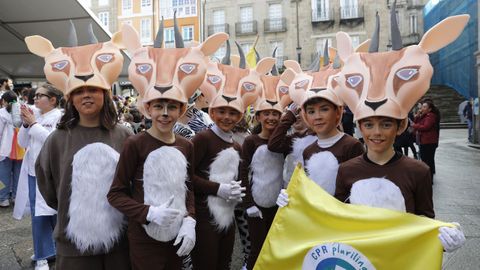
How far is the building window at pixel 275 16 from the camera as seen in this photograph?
2959 centimetres

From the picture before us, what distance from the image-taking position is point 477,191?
7.15 meters

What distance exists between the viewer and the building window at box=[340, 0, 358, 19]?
28.8m

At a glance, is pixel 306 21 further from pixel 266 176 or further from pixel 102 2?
pixel 266 176

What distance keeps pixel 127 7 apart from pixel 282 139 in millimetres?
34263

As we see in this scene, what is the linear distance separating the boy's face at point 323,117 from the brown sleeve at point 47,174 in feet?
5.60

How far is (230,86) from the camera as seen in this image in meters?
3.14

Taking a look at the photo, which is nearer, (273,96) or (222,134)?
(222,134)

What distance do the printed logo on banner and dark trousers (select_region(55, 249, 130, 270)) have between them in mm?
1081

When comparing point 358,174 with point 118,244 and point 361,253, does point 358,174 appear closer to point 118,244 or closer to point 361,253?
point 361,253

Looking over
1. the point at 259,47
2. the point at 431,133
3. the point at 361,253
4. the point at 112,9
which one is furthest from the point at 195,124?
the point at 112,9

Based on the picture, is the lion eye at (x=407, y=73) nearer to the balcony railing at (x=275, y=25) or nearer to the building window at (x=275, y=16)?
the balcony railing at (x=275, y=25)

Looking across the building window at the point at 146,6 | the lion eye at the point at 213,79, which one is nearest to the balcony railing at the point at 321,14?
the building window at the point at 146,6

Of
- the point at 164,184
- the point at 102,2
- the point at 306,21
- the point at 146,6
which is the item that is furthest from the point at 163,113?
the point at 102,2

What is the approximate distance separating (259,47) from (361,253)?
29551 mm
